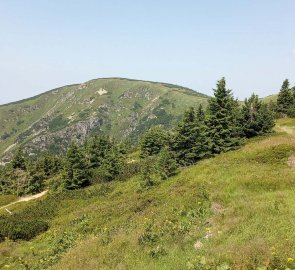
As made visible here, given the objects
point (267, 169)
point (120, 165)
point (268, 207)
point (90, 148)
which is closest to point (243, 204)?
point (268, 207)

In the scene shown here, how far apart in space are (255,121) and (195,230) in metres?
33.9

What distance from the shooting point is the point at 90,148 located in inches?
2539

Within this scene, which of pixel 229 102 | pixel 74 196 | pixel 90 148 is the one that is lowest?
pixel 74 196

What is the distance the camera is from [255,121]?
148ft

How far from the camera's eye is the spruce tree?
40.3 m

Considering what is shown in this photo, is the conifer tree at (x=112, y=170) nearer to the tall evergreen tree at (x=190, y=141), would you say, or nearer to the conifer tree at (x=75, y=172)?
the conifer tree at (x=75, y=172)

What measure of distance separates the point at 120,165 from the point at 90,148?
12115 millimetres

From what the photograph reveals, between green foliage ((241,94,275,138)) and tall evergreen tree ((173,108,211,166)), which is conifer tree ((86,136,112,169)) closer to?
tall evergreen tree ((173,108,211,166))

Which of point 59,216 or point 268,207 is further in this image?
point 59,216

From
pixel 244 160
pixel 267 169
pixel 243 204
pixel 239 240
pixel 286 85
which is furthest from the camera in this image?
pixel 286 85

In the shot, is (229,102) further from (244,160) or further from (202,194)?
(202,194)

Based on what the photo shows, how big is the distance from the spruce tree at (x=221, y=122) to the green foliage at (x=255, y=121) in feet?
13.2

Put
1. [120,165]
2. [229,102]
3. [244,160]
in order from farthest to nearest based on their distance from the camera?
[120,165] → [229,102] → [244,160]

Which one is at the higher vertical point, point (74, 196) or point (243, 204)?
point (243, 204)
